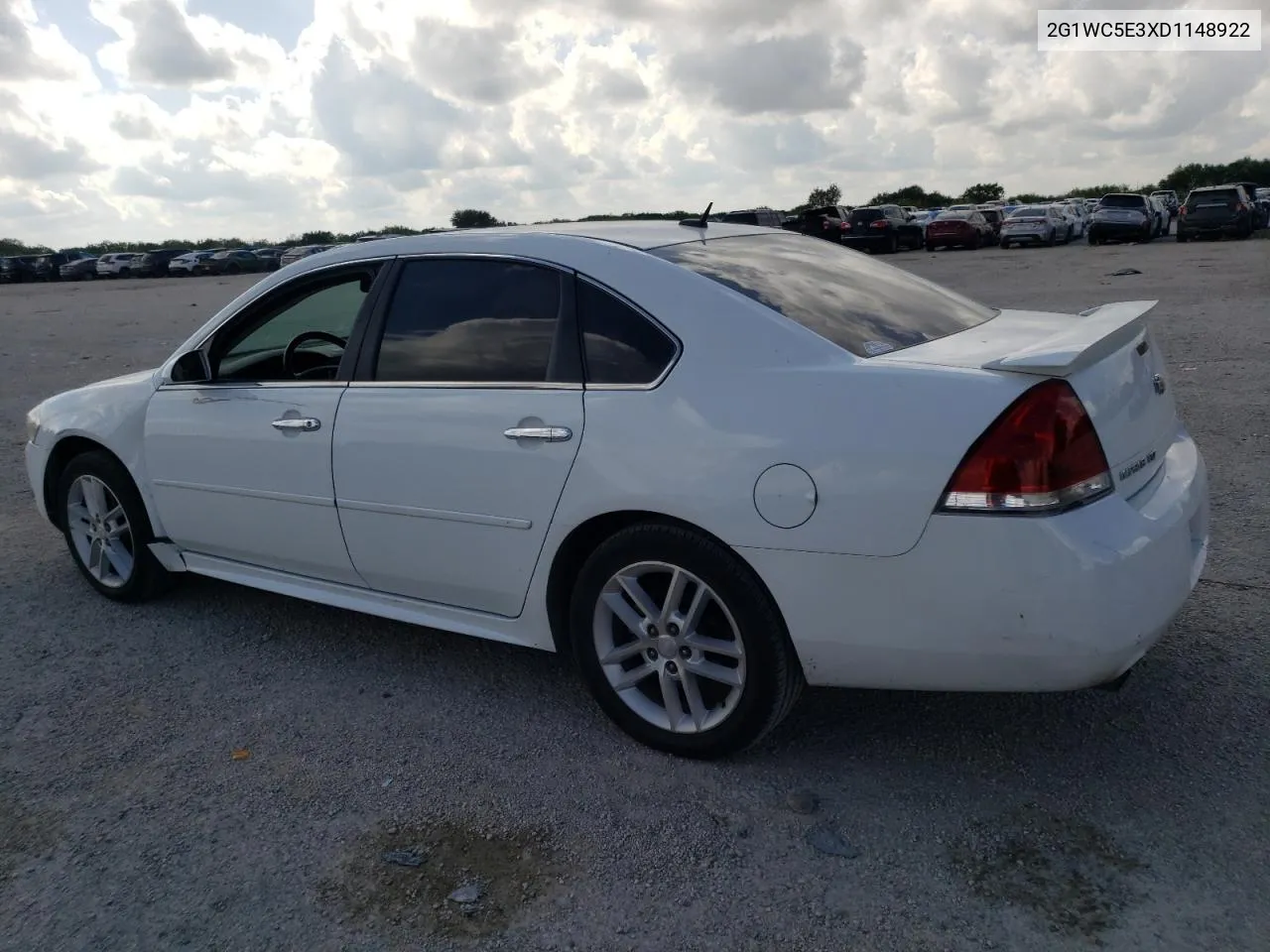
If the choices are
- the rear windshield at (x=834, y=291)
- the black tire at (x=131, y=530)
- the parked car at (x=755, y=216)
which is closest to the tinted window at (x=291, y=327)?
the black tire at (x=131, y=530)

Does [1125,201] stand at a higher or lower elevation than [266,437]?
higher

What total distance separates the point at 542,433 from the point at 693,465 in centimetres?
55

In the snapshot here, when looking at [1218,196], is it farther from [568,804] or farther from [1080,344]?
[568,804]

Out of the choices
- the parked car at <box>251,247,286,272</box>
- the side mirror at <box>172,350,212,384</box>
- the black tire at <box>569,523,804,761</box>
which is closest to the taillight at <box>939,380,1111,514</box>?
the black tire at <box>569,523,804,761</box>

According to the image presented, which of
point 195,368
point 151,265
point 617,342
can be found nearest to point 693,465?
point 617,342

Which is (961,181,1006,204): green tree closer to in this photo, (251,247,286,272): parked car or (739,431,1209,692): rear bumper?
(251,247,286,272): parked car

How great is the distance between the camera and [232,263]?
5503 centimetres

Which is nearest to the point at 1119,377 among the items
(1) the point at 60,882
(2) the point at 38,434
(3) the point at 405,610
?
(3) the point at 405,610

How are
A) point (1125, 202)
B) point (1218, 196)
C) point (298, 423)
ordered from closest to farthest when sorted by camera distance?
point (298, 423) → point (1218, 196) → point (1125, 202)

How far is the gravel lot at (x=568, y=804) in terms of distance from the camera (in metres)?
2.62

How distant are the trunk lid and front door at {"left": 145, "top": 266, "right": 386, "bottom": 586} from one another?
2093mm

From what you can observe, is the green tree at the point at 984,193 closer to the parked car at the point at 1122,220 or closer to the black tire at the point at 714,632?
the parked car at the point at 1122,220

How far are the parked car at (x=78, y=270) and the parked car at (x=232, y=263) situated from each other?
6112mm

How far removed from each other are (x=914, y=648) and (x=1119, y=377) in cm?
96
